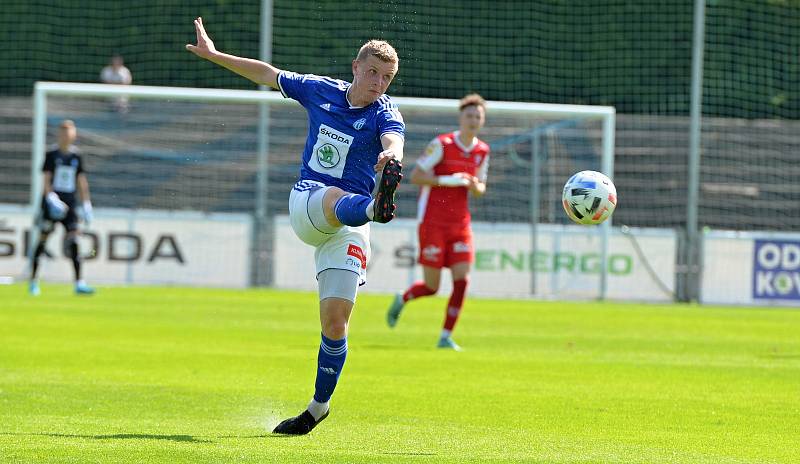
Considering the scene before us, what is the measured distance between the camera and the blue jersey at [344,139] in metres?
7.79

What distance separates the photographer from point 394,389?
9773mm

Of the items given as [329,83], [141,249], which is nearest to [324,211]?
[329,83]

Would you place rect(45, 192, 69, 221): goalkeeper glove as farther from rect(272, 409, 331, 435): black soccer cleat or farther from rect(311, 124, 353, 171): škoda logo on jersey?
rect(272, 409, 331, 435): black soccer cleat

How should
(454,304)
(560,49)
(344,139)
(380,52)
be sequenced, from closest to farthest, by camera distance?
(380,52), (344,139), (454,304), (560,49)

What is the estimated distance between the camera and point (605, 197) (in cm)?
873

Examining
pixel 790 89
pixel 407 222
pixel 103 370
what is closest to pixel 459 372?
pixel 103 370

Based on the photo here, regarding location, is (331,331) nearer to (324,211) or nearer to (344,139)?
(324,211)

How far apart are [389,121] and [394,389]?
2.74 metres

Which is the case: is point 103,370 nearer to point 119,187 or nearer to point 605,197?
point 605,197

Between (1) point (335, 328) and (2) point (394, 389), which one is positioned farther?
(2) point (394, 389)

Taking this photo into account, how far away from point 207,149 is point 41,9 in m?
8.15

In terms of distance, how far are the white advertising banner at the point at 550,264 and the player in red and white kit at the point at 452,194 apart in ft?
31.8

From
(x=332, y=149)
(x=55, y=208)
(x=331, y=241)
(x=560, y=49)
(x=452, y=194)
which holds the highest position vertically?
(x=560, y=49)

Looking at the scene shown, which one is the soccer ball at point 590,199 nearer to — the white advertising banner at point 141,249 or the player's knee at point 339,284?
the player's knee at point 339,284
